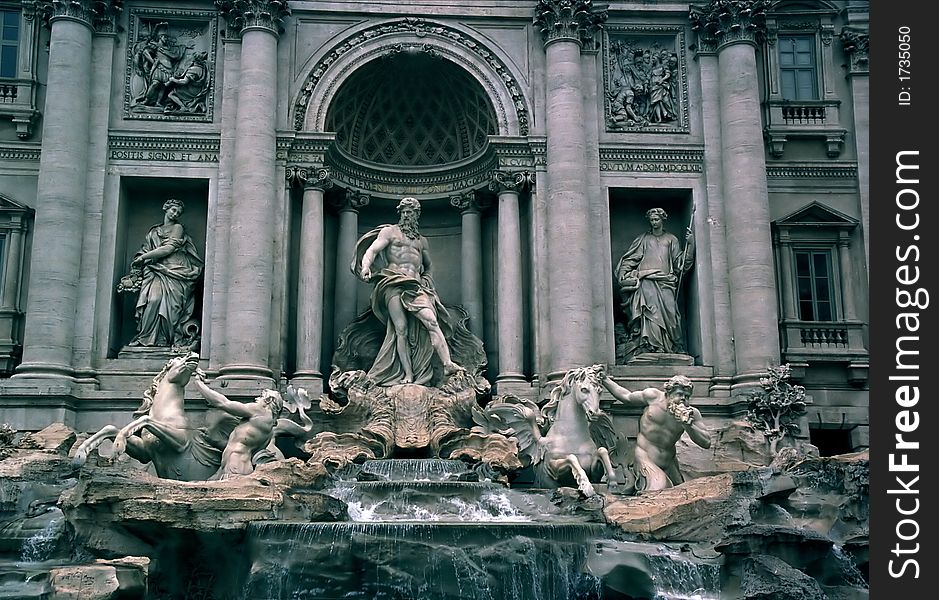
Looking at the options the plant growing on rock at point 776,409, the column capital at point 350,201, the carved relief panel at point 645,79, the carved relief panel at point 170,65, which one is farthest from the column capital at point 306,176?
the plant growing on rock at point 776,409

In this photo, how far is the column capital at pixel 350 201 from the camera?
25.7 metres

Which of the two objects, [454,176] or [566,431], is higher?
[454,176]

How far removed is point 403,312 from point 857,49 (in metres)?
13.5

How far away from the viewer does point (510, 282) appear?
24.0 m

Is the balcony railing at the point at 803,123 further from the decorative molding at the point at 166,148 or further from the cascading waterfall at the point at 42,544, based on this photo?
the cascading waterfall at the point at 42,544

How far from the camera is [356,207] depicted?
25906mm

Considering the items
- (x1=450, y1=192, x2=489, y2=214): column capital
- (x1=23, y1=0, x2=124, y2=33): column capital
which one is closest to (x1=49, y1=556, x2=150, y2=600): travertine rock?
(x1=450, y1=192, x2=489, y2=214): column capital

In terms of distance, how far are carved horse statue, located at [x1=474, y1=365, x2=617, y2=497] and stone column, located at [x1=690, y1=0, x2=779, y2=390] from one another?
4639 millimetres

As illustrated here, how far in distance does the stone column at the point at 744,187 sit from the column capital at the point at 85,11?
45.3 feet

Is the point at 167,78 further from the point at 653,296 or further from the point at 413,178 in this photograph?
the point at 653,296

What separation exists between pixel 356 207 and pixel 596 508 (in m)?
11.8

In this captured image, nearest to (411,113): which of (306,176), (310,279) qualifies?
(306,176)

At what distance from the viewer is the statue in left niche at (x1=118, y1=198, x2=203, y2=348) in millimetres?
23484
